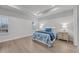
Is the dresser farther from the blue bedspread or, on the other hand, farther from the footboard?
the footboard

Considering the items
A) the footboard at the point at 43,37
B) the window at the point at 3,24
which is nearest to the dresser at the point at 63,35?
the footboard at the point at 43,37

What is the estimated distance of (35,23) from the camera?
2355 millimetres

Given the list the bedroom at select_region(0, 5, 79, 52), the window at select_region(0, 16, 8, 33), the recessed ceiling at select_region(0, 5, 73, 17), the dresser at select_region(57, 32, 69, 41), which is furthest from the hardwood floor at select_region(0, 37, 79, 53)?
the recessed ceiling at select_region(0, 5, 73, 17)

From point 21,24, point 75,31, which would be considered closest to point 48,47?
point 75,31

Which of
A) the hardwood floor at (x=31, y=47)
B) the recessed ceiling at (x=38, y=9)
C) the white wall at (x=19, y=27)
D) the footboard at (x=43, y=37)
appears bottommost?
the hardwood floor at (x=31, y=47)

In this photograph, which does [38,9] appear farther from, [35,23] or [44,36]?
[44,36]

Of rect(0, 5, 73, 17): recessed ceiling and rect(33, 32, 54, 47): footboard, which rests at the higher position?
rect(0, 5, 73, 17): recessed ceiling

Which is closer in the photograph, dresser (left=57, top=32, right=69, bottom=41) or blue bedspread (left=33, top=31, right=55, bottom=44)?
dresser (left=57, top=32, right=69, bottom=41)

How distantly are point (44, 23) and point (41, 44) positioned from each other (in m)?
0.69

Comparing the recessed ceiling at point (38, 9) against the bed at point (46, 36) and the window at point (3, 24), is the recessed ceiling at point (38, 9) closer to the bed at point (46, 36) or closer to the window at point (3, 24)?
the window at point (3, 24)

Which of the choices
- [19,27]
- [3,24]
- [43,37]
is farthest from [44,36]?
[3,24]

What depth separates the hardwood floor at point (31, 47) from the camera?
7.00 feet

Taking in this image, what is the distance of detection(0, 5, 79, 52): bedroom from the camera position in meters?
2.13
